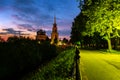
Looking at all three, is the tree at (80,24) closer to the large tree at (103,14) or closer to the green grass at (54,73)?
the large tree at (103,14)

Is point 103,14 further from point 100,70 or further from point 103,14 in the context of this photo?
point 100,70

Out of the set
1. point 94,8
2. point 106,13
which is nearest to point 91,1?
point 94,8

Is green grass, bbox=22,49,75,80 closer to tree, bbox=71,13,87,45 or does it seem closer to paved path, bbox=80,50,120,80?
paved path, bbox=80,50,120,80

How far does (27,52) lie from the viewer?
1174 inches

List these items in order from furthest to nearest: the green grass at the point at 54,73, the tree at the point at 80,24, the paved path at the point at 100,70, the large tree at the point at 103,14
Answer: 1. the tree at the point at 80,24
2. the large tree at the point at 103,14
3. the paved path at the point at 100,70
4. the green grass at the point at 54,73

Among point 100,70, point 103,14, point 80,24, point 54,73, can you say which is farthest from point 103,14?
point 54,73

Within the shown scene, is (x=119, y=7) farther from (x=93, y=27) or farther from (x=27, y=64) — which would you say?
(x=27, y=64)

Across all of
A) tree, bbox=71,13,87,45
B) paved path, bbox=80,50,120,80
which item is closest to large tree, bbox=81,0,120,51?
tree, bbox=71,13,87,45

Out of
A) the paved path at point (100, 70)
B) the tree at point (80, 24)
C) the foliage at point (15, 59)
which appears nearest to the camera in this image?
the paved path at point (100, 70)

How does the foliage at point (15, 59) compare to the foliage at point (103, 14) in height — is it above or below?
below

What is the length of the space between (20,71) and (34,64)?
6.44 metres

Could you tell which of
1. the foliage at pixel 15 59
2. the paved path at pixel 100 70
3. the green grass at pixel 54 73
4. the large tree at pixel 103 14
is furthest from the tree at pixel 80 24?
the green grass at pixel 54 73

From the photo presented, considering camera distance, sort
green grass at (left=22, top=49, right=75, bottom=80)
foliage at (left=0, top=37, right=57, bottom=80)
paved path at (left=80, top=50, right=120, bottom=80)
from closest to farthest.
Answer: green grass at (left=22, top=49, right=75, bottom=80), paved path at (left=80, top=50, right=120, bottom=80), foliage at (left=0, top=37, right=57, bottom=80)

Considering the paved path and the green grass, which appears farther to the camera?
the paved path
